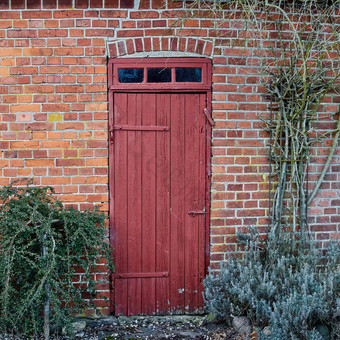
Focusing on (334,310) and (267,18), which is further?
(267,18)

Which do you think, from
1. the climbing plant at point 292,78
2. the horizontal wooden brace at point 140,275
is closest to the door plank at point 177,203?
the horizontal wooden brace at point 140,275

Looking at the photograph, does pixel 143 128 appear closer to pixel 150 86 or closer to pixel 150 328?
pixel 150 86

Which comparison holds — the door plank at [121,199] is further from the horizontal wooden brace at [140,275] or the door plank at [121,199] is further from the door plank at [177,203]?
the door plank at [177,203]

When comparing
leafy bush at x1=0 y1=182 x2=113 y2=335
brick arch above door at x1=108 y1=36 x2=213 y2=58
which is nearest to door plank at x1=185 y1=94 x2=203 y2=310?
brick arch above door at x1=108 y1=36 x2=213 y2=58

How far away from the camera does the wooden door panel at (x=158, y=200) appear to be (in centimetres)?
398

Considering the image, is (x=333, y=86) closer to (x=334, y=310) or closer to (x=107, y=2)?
(x=334, y=310)

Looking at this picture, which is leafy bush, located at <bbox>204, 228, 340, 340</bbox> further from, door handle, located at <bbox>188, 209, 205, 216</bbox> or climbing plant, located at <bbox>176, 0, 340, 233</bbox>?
door handle, located at <bbox>188, 209, 205, 216</bbox>

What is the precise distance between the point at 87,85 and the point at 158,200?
4.56 feet

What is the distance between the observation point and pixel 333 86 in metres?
3.95

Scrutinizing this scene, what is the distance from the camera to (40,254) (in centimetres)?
356

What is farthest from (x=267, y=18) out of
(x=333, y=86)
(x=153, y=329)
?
(x=153, y=329)

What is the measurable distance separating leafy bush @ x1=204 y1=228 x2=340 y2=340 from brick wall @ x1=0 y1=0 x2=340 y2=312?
2.00 feet

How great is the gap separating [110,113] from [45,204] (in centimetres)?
111

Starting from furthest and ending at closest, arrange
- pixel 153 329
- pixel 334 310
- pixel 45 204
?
1. pixel 153 329
2. pixel 45 204
3. pixel 334 310
